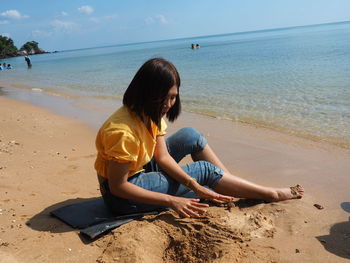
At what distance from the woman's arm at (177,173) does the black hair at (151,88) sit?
1.21 feet

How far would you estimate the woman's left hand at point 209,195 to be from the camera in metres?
2.76

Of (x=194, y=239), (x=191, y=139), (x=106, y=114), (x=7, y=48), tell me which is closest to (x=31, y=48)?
(x=7, y=48)

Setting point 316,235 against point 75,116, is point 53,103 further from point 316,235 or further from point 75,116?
point 316,235

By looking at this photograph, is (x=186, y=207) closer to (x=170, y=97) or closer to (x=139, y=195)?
(x=139, y=195)

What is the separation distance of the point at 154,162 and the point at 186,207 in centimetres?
52

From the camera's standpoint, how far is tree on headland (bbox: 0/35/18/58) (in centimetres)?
8224

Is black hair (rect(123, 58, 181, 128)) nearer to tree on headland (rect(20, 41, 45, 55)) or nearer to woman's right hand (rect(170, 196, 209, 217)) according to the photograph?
woman's right hand (rect(170, 196, 209, 217))

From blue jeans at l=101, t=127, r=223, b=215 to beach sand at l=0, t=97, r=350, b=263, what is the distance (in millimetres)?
157

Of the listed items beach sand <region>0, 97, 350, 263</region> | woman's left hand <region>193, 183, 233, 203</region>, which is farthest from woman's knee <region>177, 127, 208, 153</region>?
beach sand <region>0, 97, 350, 263</region>

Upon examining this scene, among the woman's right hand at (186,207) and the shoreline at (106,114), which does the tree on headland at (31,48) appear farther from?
the woman's right hand at (186,207)

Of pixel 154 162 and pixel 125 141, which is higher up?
pixel 125 141

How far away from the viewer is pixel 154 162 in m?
2.92

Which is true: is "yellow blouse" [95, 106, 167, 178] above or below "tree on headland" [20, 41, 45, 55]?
above

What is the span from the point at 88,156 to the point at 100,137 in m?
2.41
